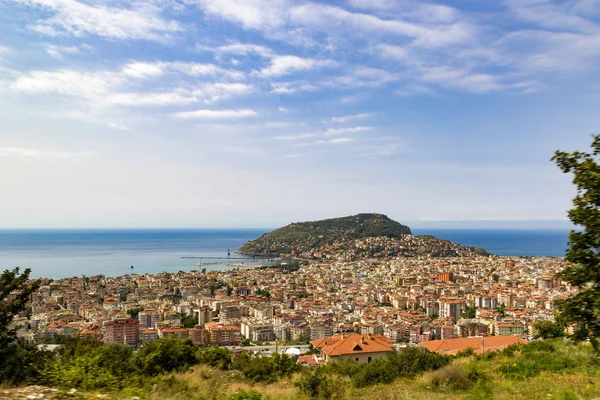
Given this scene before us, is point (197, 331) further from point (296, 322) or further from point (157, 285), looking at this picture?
point (157, 285)

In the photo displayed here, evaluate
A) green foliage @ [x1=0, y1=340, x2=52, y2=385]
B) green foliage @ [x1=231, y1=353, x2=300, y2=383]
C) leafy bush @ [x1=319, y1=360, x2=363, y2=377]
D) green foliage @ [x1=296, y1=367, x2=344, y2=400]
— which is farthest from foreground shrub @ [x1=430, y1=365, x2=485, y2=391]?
green foliage @ [x1=0, y1=340, x2=52, y2=385]

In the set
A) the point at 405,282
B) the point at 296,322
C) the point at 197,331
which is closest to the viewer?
the point at 197,331

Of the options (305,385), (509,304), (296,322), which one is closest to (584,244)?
(305,385)

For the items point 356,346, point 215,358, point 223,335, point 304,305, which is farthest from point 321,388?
point 304,305

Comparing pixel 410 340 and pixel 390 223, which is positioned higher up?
pixel 390 223

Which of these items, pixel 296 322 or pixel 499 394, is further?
pixel 296 322

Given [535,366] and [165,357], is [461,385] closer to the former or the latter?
[535,366]

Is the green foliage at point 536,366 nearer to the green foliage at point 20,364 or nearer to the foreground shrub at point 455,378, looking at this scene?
the foreground shrub at point 455,378

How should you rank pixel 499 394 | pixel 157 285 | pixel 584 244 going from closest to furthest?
1. pixel 584 244
2. pixel 499 394
3. pixel 157 285
